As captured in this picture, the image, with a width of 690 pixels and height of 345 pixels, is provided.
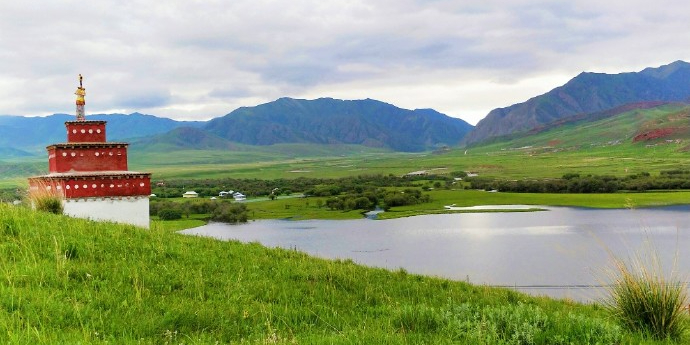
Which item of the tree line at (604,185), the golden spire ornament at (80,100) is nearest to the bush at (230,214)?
the golden spire ornament at (80,100)

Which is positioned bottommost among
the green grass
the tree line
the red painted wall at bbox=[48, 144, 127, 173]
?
the tree line

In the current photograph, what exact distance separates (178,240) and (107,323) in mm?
Result: 7945

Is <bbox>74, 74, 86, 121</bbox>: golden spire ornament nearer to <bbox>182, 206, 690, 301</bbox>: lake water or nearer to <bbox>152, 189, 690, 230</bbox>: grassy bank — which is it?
<bbox>182, 206, 690, 301</bbox>: lake water

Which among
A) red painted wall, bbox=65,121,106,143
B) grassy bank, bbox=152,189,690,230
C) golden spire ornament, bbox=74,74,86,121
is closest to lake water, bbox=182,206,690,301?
grassy bank, bbox=152,189,690,230

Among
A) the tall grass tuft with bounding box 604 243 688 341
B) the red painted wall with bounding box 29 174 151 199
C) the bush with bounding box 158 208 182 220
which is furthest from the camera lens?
the bush with bounding box 158 208 182 220

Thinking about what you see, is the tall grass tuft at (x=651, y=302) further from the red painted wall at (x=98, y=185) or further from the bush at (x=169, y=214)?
the bush at (x=169, y=214)

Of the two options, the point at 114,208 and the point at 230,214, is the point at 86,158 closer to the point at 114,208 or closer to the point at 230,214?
the point at 114,208

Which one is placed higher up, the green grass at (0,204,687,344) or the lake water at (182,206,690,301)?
the green grass at (0,204,687,344)

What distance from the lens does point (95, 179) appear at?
30.6m

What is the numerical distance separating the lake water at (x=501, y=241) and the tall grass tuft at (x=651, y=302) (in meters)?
17.5

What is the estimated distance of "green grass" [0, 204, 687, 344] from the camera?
7406 millimetres

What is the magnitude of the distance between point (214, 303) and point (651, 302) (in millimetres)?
7244

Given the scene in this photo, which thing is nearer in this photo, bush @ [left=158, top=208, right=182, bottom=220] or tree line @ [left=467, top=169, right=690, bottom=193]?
bush @ [left=158, top=208, right=182, bottom=220]

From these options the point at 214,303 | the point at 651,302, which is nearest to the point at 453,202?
the point at 651,302
